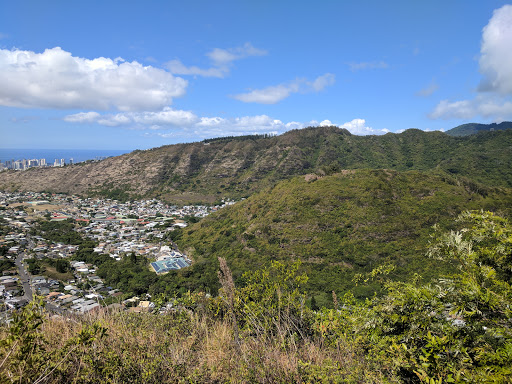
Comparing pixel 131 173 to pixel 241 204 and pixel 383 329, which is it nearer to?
pixel 241 204

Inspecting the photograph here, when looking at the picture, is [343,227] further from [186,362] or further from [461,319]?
[186,362]

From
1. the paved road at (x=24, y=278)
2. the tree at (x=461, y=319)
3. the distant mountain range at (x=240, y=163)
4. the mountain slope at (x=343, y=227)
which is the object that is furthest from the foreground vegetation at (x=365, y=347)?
the distant mountain range at (x=240, y=163)

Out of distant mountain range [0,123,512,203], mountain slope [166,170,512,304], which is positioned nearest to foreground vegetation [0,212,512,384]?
mountain slope [166,170,512,304]

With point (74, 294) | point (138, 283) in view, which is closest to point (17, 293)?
point (74, 294)

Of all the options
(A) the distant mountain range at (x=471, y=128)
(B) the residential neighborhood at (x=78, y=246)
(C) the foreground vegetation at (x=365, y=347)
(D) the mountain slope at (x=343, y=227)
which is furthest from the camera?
(A) the distant mountain range at (x=471, y=128)

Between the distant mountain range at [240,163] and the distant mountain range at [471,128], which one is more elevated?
the distant mountain range at [471,128]

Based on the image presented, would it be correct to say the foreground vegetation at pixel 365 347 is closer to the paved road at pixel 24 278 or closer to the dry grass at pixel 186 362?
the dry grass at pixel 186 362

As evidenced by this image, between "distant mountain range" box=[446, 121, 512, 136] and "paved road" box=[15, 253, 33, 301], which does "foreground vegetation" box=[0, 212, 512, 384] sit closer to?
"paved road" box=[15, 253, 33, 301]
